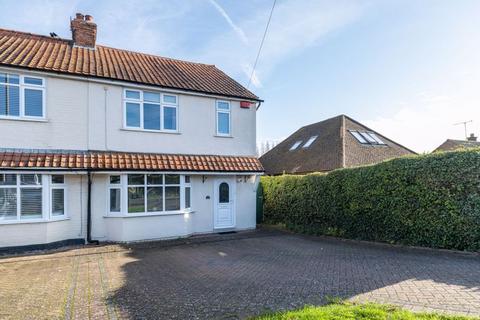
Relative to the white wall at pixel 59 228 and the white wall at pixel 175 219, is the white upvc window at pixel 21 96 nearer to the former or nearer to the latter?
the white wall at pixel 59 228

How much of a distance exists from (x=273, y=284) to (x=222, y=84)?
1092 cm

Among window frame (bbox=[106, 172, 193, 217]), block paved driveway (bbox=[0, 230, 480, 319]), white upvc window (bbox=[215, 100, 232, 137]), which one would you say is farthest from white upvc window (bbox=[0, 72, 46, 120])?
white upvc window (bbox=[215, 100, 232, 137])

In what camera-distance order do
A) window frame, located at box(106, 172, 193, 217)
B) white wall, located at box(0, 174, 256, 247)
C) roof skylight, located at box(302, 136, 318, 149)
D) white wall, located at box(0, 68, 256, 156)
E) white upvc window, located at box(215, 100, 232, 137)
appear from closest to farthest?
white wall, located at box(0, 174, 256, 247) < white wall, located at box(0, 68, 256, 156) < window frame, located at box(106, 172, 193, 217) < white upvc window, located at box(215, 100, 232, 137) < roof skylight, located at box(302, 136, 318, 149)

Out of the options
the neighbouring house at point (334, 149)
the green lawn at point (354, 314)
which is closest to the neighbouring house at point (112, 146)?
the green lawn at point (354, 314)

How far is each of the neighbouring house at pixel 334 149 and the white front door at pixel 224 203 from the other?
29.6ft

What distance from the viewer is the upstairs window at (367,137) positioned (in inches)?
934

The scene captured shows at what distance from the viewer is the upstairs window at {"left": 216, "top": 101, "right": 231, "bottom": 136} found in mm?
14398

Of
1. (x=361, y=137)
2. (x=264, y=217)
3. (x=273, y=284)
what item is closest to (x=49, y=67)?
(x=273, y=284)

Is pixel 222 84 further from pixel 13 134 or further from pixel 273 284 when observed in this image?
pixel 273 284

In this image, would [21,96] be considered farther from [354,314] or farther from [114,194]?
[354,314]

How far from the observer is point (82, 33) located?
564 inches

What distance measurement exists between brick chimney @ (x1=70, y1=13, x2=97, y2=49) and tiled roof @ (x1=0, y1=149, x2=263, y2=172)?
581 cm

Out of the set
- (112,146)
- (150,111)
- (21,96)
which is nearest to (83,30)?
(21,96)

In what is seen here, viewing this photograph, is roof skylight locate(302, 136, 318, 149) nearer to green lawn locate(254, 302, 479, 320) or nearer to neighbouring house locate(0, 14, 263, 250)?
neighbouring house locate(0, 14, 263, 250)
